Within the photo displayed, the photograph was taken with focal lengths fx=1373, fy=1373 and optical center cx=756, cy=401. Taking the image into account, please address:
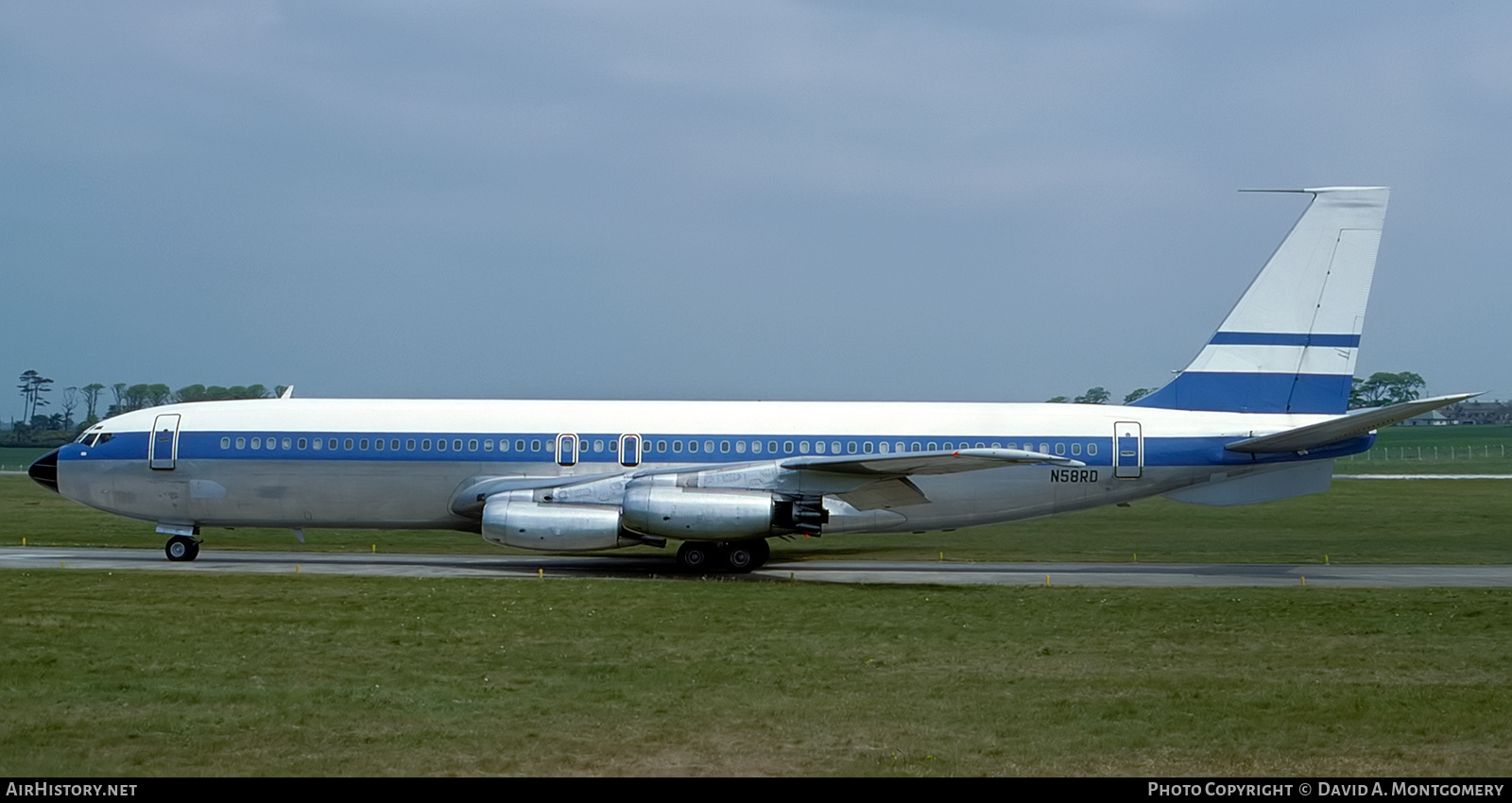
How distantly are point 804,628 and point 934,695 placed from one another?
4.66 meters

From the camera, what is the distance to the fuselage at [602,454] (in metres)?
27.8

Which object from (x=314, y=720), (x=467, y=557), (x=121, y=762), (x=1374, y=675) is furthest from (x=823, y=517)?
(x=121, y=762)

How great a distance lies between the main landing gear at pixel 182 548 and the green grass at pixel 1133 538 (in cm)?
414

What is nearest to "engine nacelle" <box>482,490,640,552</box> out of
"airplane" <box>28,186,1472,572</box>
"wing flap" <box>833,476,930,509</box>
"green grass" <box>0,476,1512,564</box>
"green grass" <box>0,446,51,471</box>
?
"airplane" <box>28,186,1472,572</box>

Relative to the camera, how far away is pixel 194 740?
10852 millimetres

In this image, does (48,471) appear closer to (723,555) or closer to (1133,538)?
(723,555)

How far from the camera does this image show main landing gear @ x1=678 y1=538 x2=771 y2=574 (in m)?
27.2

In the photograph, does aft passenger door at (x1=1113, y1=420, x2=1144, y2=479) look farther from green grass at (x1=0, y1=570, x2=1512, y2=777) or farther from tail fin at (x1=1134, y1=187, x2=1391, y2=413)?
green grass at (x1=0, y1=570, x2=1512, y2=777)

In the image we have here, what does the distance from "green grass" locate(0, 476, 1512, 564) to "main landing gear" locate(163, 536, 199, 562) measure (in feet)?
13.6

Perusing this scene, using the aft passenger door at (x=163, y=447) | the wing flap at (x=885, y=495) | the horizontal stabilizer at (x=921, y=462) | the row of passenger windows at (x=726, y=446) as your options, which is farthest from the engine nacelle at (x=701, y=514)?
the aft passenger door at (x=163, y=447)

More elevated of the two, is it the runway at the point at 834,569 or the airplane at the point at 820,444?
the airplane at the point at 820,444

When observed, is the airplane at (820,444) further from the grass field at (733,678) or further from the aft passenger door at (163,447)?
the grass field at (733,678)

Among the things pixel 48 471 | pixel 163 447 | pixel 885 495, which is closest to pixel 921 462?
pixel 885 495
